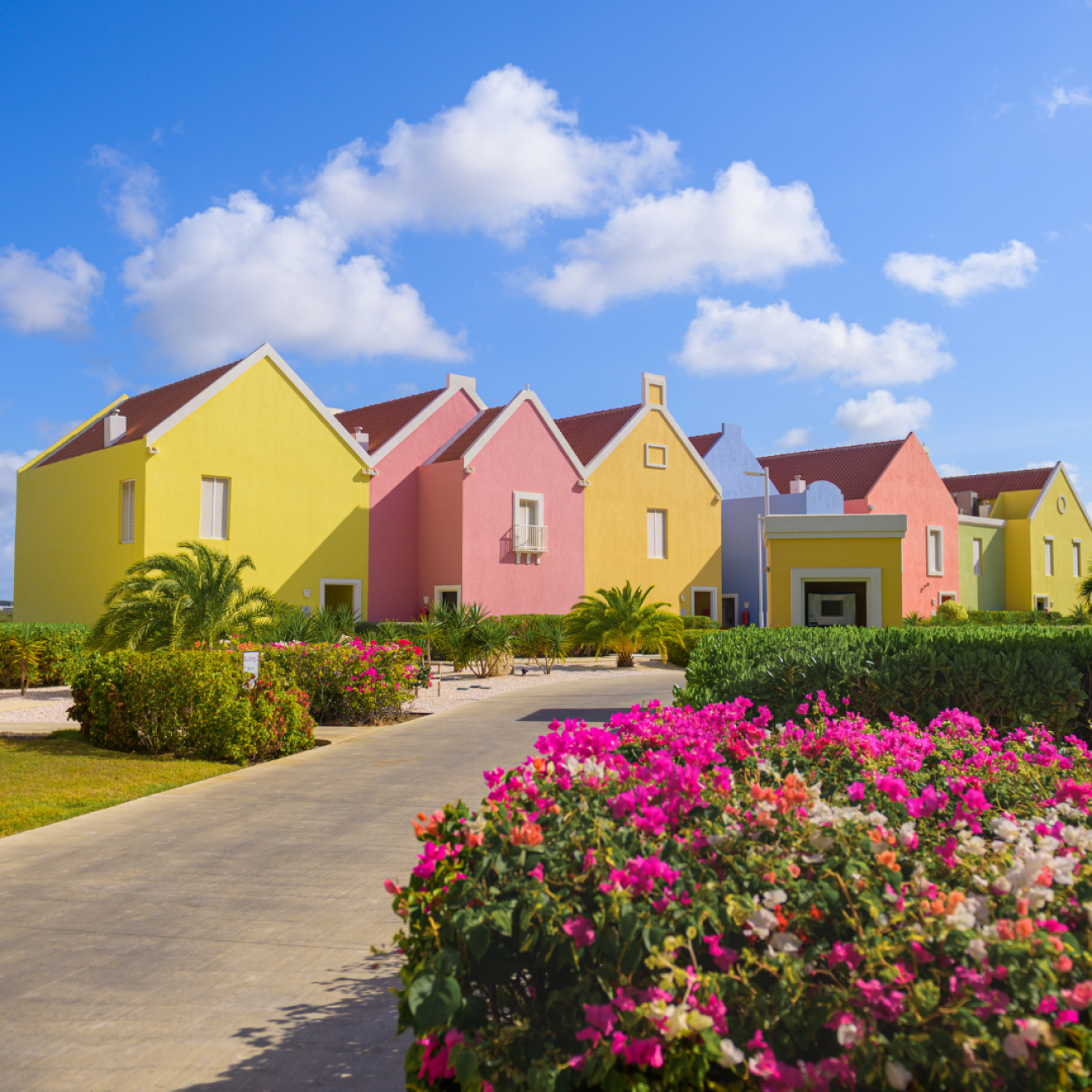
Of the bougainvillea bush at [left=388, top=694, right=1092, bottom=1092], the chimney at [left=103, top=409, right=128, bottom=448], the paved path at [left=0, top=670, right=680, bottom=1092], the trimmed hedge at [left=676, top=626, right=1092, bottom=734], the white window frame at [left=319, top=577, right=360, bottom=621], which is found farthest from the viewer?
the white window frame at [left=319, top=577, right=360, bottom=621]

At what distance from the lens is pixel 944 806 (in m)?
3.58

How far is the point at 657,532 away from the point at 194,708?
26.8 m

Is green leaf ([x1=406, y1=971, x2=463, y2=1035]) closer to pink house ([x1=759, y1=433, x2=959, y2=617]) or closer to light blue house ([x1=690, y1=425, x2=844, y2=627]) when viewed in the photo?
light blue house ([x1=690, y1=425, x2=844, y2=627])

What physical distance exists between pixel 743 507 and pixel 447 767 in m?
31.6

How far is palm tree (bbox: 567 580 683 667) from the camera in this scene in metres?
27.9

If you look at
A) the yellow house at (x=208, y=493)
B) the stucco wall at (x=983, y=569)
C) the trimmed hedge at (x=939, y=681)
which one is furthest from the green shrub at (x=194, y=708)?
the stucco wall at (x=983, y=569)

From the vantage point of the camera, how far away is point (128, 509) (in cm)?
2619

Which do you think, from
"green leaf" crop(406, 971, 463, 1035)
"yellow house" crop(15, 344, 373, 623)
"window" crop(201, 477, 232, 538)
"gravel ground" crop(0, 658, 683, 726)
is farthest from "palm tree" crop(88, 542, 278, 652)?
"green leaf" crop(406, 971, 463, 1035)

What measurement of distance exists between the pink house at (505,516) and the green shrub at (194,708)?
1817 cm

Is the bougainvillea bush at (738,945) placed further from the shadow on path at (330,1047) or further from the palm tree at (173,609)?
the palm tree at (173,609)

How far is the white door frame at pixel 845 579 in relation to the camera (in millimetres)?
20250

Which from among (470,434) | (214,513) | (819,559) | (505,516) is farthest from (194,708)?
(470,434)

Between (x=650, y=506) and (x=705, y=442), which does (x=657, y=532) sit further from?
(x=705, y=442)

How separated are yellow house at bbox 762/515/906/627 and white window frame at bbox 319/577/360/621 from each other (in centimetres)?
1419
